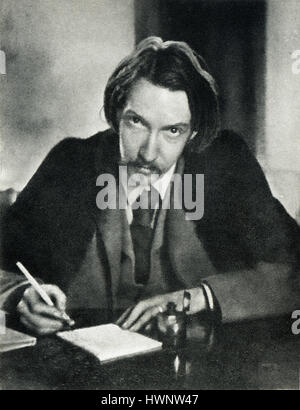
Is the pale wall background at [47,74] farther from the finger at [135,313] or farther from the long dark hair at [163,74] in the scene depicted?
the finger at [135,313]

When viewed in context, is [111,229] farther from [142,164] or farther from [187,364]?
[187,364]

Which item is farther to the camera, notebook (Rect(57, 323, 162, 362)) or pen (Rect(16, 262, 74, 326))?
pen (Rect(16, 262, 74, 326))

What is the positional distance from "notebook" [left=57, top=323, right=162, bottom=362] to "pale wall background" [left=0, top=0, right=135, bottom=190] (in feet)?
1.95

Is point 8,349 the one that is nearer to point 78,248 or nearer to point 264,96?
point 78,248

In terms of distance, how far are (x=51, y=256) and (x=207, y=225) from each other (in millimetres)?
576

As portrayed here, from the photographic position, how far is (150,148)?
6.39 feet

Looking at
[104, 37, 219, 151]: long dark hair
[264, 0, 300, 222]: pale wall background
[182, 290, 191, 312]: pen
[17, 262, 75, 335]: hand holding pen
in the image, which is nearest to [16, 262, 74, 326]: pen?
[17, 262, 75, 335]: hand holding pen

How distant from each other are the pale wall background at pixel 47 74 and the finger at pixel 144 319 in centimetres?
65

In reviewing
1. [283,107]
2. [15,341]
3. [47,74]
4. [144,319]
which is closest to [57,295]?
[15,341]

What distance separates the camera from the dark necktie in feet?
6.42

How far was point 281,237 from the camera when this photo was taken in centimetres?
199

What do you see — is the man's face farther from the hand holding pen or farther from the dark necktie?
the hand holding pen

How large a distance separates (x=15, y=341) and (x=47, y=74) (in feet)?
3.09

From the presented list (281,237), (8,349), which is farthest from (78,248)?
(281,237)
